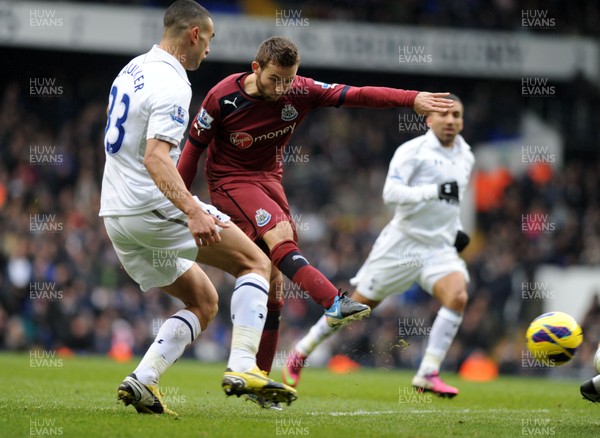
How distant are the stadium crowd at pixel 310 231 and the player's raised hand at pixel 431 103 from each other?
23.5ft

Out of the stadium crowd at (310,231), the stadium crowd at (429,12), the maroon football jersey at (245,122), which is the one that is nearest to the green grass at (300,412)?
the maroon football jersey at (245,122)

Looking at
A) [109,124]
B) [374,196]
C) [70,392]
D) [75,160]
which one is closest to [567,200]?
[374,196]

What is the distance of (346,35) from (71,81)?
6767 millimetres

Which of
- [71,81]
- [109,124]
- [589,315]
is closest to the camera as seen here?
[109,124]

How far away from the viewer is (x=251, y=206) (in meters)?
6.44

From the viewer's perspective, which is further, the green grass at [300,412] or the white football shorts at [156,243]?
the white football shorts at [156,243]

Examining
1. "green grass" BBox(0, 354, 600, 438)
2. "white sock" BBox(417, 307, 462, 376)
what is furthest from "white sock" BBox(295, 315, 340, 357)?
"white sock" BBox(417, 307, 462, 376)

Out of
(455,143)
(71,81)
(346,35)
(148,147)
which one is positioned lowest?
(148,147)

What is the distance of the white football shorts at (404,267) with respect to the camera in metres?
9.05

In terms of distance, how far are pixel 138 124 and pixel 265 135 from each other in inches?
49.5

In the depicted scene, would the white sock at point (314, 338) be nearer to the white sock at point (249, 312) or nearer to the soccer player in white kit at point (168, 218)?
the soccer player in white kit at point (168, 218)

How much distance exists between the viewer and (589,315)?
15383 millimetres

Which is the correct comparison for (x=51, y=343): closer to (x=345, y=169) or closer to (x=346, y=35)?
(x=345, y=169)

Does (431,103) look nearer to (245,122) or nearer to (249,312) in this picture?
(245,122)
